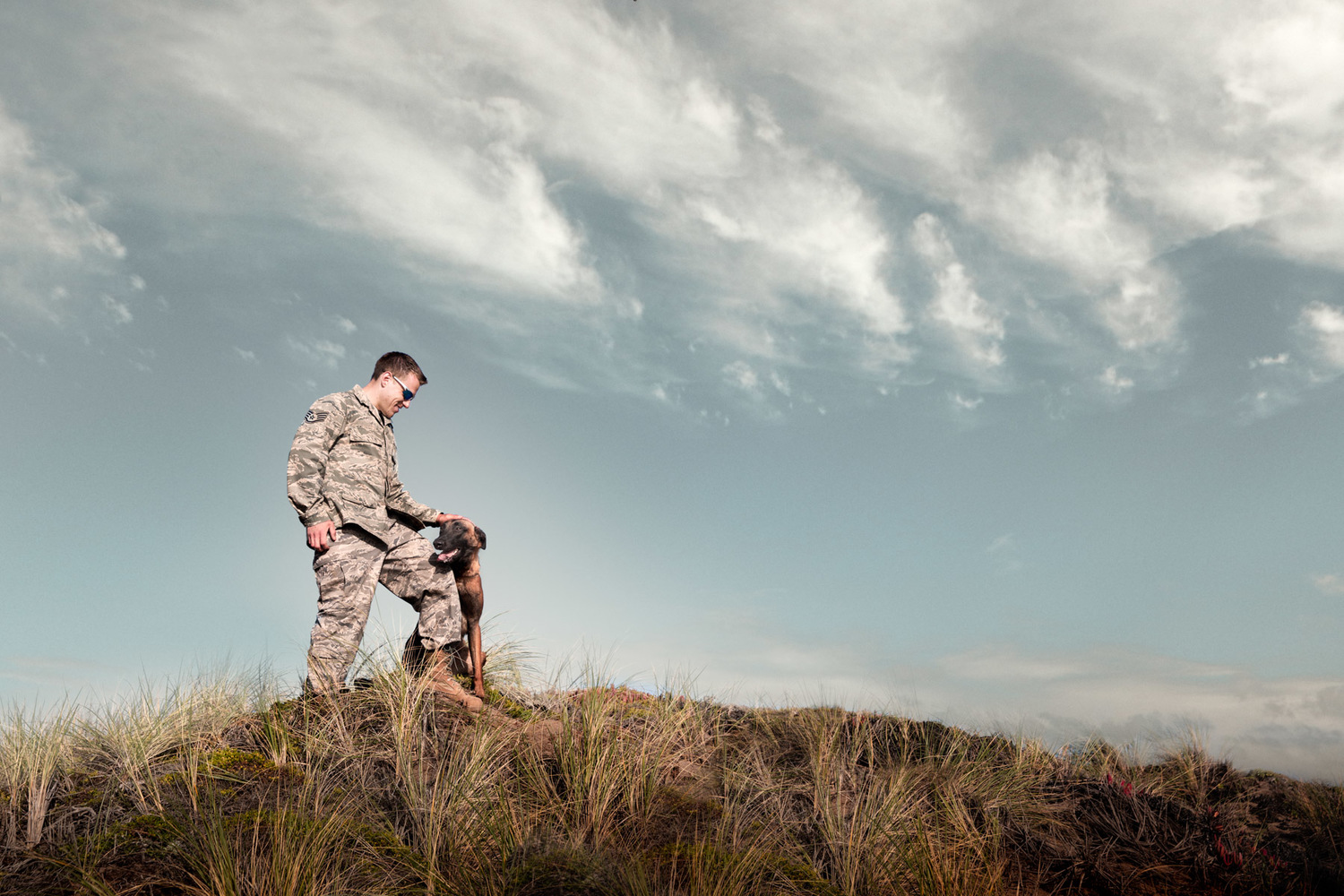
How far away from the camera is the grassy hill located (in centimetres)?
401

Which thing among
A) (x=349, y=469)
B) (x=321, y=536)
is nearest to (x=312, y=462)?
(x=349, y=469)

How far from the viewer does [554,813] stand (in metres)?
5.14

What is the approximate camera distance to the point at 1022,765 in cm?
783

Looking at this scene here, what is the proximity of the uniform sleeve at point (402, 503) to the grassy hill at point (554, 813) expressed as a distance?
1.41 m

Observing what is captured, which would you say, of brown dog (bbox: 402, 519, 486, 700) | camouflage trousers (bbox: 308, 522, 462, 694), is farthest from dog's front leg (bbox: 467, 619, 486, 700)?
camouflage trousers (bbox: 308, 522, 462, 694)

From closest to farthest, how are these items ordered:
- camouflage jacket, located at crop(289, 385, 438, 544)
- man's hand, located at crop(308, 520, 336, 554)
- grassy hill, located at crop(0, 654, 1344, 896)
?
grassy hill, located at crop(0, 654, 1344, 896), man's hand, located at crop(308, 520, 336, 554), camouflage jacket, located at crop(289, 385, 438, 544)

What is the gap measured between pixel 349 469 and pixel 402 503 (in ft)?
2.21

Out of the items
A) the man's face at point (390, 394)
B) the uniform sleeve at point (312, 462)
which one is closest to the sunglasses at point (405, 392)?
the man's face at point (390, 394)

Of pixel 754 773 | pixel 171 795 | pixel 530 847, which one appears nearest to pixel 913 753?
pixel 754 773

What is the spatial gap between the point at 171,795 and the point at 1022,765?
6.84 m

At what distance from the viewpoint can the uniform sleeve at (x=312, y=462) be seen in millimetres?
6637

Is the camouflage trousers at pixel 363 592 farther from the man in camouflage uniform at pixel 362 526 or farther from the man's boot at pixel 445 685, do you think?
the man's boot at pixel 445 685

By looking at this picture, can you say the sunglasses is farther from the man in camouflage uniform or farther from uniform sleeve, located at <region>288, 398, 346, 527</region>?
uniform sleeve, located at <region>288, 398, 346, 527</region>

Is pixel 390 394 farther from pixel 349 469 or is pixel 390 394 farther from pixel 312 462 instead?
pixel 312 462
